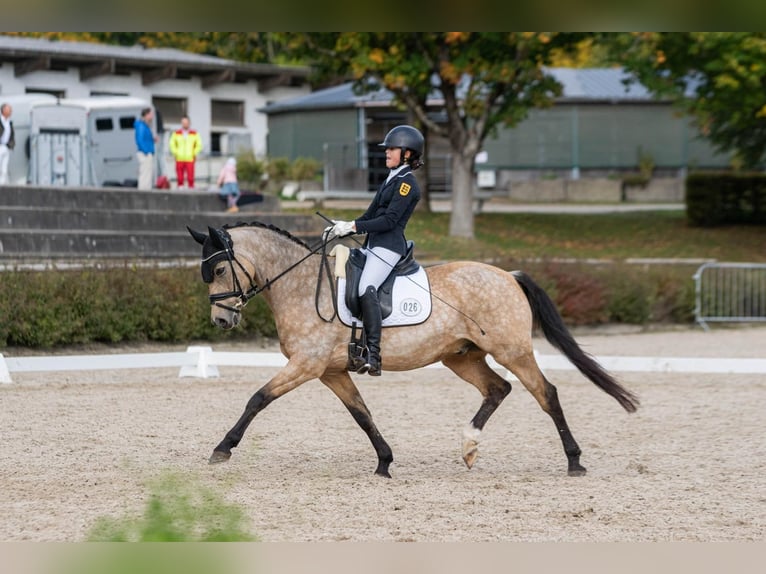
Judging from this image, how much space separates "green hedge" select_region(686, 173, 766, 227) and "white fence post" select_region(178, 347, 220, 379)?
76.7 ft

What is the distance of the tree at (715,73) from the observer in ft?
→ 92.1

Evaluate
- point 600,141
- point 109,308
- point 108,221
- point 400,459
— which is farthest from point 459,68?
point 600,141

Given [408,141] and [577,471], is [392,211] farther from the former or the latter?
[577,471]

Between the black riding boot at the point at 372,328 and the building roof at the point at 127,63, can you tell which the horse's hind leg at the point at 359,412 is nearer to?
the black riding boot at the point at 372,328

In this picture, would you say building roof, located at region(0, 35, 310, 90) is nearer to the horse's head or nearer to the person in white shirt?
the person in white shirt

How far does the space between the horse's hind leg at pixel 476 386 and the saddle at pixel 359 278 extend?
896 millimetres

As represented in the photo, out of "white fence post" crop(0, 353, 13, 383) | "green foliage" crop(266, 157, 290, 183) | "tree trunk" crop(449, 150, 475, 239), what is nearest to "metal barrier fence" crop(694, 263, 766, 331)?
"tree trunk" crop(449, 150, 475, 239)

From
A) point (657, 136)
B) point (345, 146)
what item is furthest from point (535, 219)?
point (657, 136)

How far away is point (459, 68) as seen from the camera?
89.9 ft

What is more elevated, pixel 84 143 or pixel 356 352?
pixel 84 143

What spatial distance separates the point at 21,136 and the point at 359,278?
20.8 metres

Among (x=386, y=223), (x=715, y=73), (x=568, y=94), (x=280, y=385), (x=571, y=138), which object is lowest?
(x=280, y=385)

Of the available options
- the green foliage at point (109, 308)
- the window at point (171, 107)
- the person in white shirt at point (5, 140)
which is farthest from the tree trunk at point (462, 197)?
the window at point (171, 107)
